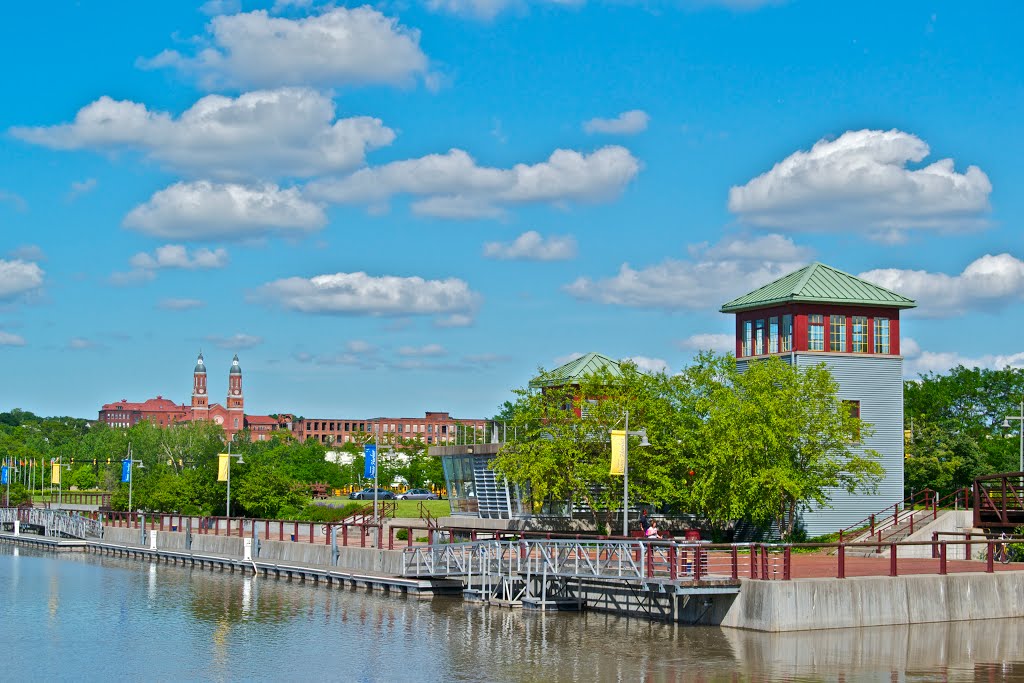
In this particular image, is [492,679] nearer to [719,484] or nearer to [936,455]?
[719,484]

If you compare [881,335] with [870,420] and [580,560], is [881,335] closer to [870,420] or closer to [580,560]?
[870,420]

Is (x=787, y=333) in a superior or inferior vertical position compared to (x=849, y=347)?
superior

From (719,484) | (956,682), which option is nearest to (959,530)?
(719,484)

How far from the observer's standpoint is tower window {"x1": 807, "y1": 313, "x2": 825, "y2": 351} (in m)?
59.7

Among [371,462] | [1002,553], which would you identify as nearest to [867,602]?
[1002,553]

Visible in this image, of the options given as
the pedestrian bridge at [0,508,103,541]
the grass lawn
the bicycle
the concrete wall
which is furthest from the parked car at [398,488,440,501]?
the concrete wall

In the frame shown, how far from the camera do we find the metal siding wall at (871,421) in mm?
59062

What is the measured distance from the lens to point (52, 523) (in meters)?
86.1

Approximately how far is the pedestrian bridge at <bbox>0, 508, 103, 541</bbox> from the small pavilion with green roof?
4251 centimetres

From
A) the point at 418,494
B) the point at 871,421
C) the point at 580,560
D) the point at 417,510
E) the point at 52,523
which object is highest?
the point at 871,421

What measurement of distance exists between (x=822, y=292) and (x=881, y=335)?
3.65 meters

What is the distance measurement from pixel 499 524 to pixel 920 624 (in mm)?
33751

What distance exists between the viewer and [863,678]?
30984 mm

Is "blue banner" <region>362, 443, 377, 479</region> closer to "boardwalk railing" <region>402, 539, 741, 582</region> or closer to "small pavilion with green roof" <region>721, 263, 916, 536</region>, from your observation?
"boardwalk railing" <region>402, 539, 741, 582</region>
